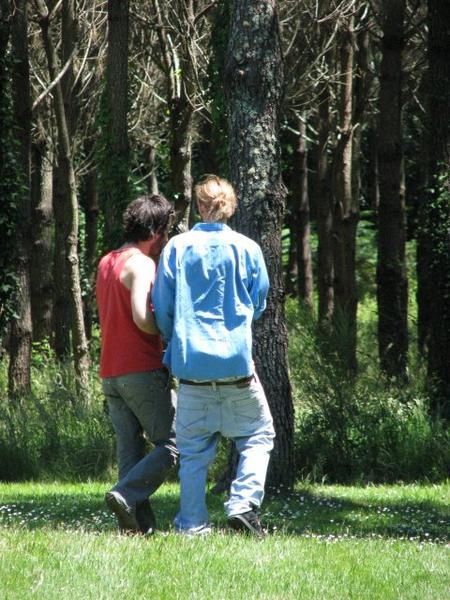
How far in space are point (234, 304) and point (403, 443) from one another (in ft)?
20.4

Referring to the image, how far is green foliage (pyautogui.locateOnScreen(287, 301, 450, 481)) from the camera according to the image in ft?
41.8

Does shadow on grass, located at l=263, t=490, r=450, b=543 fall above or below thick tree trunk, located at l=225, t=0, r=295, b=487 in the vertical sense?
below

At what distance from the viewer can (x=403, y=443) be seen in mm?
12859

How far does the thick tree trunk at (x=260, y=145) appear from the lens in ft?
31.7

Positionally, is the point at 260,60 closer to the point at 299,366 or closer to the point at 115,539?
the point at 115,539

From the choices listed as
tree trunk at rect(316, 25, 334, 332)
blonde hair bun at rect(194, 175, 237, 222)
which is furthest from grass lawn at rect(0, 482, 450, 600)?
tree trunk at rect(316, 25, 334, 332)

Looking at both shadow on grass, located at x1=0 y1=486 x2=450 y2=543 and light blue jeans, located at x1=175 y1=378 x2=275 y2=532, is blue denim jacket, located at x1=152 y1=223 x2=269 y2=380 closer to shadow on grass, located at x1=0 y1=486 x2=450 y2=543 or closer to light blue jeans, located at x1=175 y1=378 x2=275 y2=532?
light blue jeans, located at x1=175 y1=378 x2=275 y2=532

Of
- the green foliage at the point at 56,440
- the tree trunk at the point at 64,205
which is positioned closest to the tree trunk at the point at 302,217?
the tree trunk at the point at 64,205

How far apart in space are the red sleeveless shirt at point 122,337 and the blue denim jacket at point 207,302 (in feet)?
0.98

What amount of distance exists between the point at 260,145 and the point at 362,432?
14.2 ft

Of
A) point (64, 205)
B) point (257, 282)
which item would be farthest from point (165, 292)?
point (64, 205)

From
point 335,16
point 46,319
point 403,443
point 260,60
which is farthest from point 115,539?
point 46,319

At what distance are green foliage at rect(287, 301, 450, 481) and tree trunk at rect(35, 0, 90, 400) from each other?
453cm

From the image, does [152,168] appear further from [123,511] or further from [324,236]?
[123,511]
